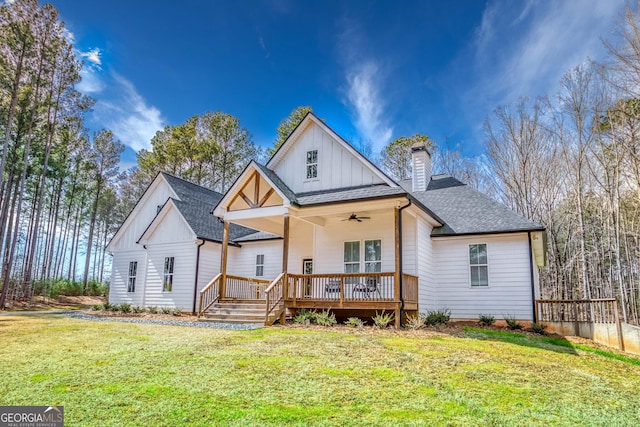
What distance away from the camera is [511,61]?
784 inches

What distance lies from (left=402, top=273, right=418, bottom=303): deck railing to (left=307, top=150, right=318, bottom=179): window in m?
5.06

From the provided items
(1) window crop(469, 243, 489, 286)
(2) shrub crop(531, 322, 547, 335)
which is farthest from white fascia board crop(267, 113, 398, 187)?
(2) shrub crop(531, 322, 547, 335)

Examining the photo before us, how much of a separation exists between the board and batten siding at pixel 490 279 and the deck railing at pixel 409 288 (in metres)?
2.31

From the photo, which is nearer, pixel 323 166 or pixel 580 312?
pixel 580 312

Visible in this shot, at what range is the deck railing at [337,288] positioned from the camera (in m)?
12.4

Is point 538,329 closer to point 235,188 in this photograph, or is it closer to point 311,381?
point 311,381

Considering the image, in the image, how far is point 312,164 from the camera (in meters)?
14.8

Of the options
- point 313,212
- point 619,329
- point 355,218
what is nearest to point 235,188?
point 313,212

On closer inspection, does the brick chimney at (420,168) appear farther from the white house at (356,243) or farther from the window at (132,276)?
the window at (132,276)

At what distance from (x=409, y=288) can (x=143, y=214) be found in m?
14.8

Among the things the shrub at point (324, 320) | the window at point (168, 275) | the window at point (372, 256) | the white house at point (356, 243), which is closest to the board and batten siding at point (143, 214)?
the window at point (168, 275)

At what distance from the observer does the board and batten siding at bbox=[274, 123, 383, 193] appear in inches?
546

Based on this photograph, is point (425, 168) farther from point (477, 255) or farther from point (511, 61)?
point (511, 61)

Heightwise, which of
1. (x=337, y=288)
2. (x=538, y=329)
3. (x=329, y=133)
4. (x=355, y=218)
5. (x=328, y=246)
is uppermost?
(x=329, y=133)
